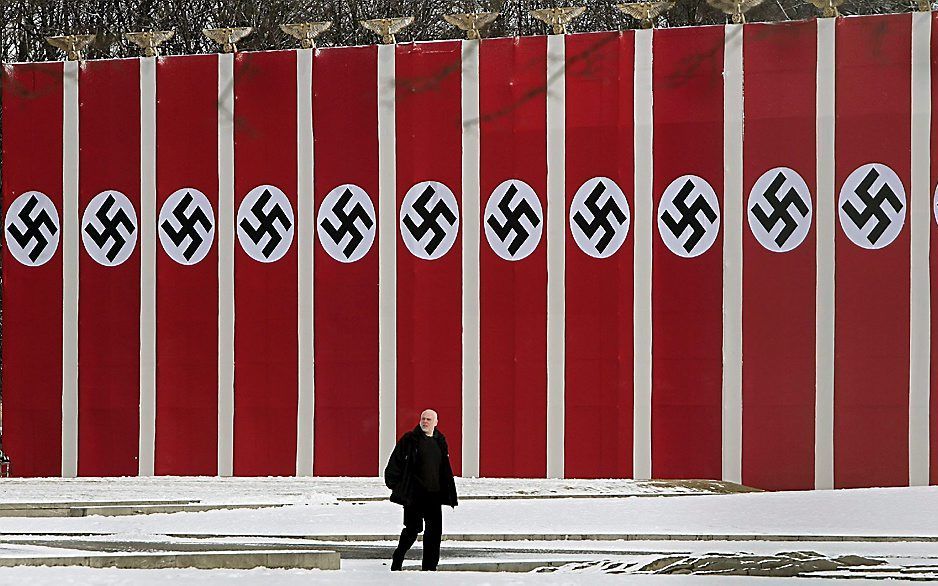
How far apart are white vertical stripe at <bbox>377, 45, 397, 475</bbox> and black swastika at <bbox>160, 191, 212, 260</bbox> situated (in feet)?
6.46

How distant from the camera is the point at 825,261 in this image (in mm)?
16078

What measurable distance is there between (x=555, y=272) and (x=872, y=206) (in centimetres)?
319

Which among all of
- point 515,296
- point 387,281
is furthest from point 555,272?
point 387,281

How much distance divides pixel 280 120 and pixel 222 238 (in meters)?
1.40

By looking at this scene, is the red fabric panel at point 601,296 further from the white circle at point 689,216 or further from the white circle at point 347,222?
the white circle at point 347,222

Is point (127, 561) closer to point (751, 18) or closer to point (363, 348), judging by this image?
point (363, 348)

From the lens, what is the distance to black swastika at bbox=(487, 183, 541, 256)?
16703mm

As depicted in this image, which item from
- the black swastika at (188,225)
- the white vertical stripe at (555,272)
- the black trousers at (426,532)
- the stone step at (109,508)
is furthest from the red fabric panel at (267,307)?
the black trousers at (426,532)

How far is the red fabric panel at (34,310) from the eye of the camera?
17.9 metres

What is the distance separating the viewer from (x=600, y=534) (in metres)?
11.8

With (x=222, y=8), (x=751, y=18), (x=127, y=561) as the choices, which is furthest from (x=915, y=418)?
(x=222, y=8)

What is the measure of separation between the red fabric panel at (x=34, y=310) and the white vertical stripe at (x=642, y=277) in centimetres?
629

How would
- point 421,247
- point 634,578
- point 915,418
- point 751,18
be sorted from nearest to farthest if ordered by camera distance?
point 634,578 < point 915,418 < point 421,247 < point 751,18

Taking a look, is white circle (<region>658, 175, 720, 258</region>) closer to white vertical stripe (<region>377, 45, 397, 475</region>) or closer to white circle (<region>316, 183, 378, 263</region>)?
white vertical stripe (<region>377, 45, 397, 475</region>)
